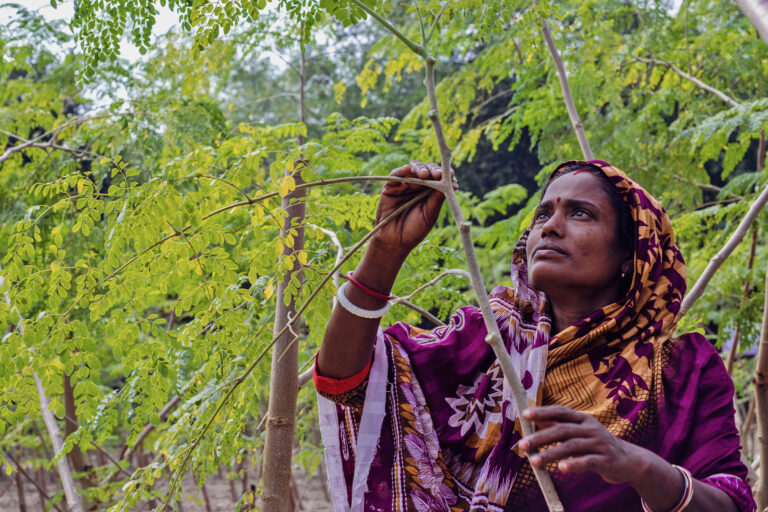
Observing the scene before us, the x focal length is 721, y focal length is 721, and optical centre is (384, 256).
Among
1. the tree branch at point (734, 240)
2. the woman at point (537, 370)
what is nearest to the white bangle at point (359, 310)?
the woman at point (537, 370)

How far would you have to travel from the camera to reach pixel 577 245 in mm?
1741

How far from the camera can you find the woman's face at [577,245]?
1725 mm

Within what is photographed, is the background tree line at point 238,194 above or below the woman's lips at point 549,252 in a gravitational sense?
above

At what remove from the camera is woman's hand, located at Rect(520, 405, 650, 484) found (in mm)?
1134

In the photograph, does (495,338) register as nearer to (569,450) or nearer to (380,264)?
(569,450)

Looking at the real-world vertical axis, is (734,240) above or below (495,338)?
above

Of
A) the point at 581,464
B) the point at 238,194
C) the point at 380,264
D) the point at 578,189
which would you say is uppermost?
the point at 238,194

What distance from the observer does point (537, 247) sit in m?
1.76

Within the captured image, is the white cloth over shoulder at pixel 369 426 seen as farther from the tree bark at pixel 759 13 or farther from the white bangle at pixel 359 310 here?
the tree bark at pixel 759 13

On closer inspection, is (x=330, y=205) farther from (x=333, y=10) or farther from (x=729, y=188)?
(x=729, y=188)

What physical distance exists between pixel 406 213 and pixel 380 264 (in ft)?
0.42

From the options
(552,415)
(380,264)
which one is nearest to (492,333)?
(552,415)

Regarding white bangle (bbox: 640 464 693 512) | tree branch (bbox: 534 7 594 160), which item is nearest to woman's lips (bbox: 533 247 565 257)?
white bangle (bbox: 640 464 693 512)

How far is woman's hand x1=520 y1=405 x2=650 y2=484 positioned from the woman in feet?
1.14
